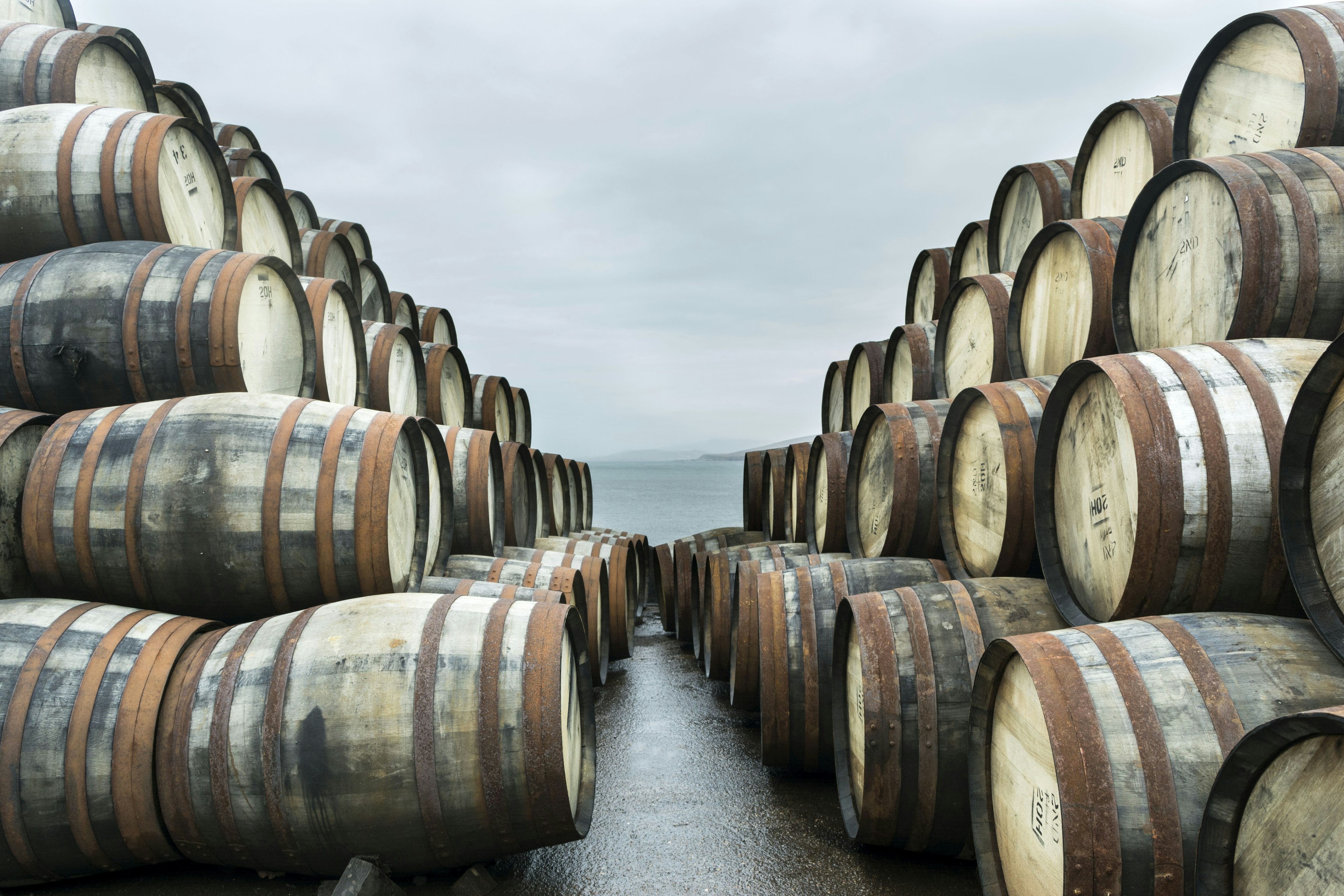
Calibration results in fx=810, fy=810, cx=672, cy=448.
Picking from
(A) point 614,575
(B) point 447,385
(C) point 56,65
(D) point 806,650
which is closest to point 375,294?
(B) point 447,385

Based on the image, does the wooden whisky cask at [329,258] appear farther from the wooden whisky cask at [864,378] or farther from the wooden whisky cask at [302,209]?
the wooden whisky cask at [864,378]

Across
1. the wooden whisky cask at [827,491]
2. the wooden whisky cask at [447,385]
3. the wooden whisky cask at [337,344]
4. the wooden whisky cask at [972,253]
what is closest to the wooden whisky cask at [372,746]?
the wooden whisky cask at [337,344]

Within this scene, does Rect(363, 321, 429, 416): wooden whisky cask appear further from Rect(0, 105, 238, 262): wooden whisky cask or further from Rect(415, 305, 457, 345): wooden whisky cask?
Rect(415, 305, 457, 345): wooden whisky cask

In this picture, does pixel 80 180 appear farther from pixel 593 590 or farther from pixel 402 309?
pixel 593 590

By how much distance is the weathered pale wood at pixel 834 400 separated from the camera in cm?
815

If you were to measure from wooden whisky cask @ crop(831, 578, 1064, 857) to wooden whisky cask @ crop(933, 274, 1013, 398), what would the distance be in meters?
2.01

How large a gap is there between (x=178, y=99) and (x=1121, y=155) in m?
7.38

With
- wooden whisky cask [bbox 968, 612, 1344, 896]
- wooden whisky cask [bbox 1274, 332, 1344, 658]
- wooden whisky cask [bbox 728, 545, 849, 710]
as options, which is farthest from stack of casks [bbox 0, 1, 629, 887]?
wooden whisky cask [bbox 1274, 332, 1344, 658]

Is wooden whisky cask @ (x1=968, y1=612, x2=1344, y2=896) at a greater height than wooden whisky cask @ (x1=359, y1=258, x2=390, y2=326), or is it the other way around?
wooden whisky cask @ (x1=359, y1=258, x2=390, y2=326)

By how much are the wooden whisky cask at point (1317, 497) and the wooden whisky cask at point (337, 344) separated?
4897 millimetres

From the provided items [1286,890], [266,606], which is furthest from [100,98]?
[1286,890]

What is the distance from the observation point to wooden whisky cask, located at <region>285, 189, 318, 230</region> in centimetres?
821

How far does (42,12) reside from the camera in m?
6.49

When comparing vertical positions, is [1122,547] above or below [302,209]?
below
